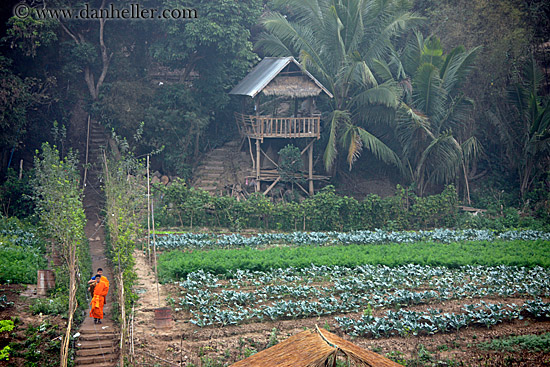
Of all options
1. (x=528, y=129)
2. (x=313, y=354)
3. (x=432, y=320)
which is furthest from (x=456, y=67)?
(x=313, y=354)

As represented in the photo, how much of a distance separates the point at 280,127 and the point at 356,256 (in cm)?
908

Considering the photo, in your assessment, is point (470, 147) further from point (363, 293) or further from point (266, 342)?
point (266, 342)

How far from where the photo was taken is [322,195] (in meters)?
19.4

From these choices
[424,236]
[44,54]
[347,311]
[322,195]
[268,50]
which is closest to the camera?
[347,311]

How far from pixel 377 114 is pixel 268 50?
579 cm

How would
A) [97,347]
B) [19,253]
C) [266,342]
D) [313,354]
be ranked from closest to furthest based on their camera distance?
[313,354], [97,347], [266,342], [19,253]

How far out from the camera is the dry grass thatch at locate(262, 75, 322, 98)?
21844 mm

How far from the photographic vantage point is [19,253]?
12.7 metres

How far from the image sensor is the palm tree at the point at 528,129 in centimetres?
2241

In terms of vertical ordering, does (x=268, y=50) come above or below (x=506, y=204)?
above

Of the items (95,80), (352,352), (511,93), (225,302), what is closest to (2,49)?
(95,80)

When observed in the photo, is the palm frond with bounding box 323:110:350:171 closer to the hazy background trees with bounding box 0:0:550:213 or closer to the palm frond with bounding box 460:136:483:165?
the hazy background trees with bounding box 0:0:550:213

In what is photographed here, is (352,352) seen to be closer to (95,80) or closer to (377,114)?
(377,114)

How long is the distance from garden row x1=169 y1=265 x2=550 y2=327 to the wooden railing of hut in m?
9.61
